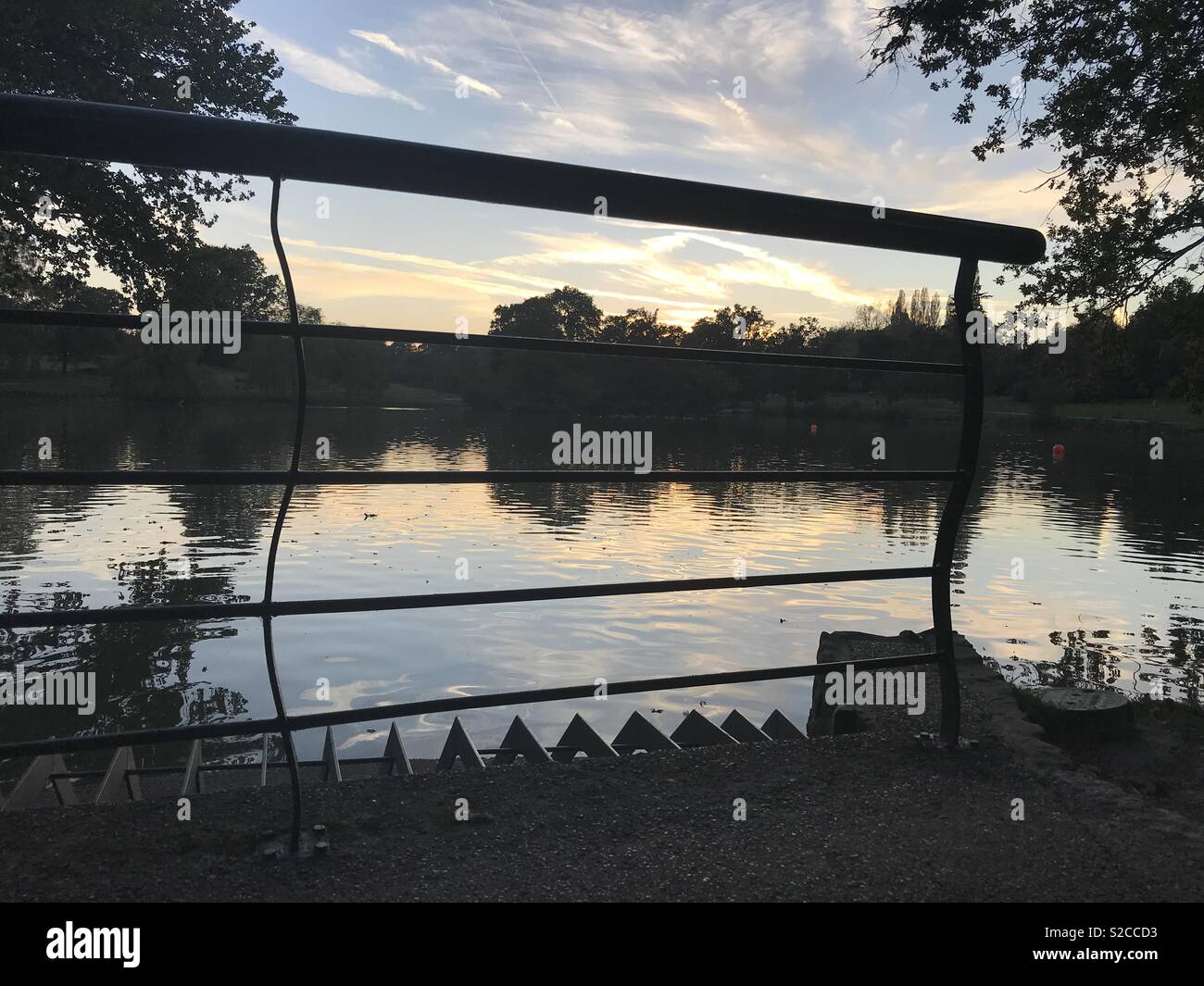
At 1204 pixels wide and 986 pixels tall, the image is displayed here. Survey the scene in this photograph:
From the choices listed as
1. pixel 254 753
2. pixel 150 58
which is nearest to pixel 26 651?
pixel 254 753

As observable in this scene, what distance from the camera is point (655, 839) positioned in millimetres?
2201

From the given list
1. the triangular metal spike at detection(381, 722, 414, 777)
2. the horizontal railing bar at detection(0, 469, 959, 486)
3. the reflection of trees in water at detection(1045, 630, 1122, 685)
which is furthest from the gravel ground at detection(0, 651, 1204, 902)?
the reflection of trees in water at detection(1045, 630, 1122, 685)

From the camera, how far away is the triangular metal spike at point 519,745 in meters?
6.08

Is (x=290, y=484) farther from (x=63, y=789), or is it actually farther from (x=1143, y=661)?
(x=1143, y=661)

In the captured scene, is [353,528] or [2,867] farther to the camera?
[353,528]

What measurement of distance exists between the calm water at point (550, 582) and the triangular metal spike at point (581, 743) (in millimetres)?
2893

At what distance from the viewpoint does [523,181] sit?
210cm

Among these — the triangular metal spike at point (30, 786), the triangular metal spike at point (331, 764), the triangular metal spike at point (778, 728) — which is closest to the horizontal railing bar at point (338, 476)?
the triangular metal spike at point (30, 786)

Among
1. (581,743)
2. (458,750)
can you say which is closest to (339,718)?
(458,750)

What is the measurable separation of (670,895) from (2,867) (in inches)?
56.4

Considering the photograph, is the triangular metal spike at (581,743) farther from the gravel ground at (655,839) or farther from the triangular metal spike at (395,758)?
the gravel ground at (655,839)

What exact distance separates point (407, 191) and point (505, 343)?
0.48 meters

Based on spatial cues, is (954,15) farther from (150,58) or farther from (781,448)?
(781,448)

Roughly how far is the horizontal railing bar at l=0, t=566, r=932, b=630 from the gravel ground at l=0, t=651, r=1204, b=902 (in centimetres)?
51
